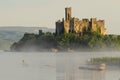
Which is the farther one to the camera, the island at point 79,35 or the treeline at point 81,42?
the island at point 79,35

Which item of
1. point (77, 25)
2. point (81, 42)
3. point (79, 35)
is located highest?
point (77, 25)

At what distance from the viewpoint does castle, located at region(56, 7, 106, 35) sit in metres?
175

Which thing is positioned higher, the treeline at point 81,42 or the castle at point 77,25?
the castle at point 77,25

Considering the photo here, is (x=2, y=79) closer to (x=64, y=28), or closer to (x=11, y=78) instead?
(x=11, y=78)

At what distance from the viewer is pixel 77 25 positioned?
177000 millimetres

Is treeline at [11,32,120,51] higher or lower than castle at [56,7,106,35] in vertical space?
lower

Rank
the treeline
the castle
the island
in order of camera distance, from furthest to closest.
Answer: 1. the castle
2. the island
3. the treeline

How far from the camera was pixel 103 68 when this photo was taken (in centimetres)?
7438

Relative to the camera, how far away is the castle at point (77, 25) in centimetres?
17500

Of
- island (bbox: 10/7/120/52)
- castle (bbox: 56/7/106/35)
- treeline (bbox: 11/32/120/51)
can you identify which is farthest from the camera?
castle (bbox: 56/7/106/35)

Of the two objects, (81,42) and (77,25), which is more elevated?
(77,25)

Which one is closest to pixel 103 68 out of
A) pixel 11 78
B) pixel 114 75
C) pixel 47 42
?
pixel 114 75

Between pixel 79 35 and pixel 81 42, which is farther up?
pixel 79 35

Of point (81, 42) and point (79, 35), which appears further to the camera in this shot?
point (79, 35)
